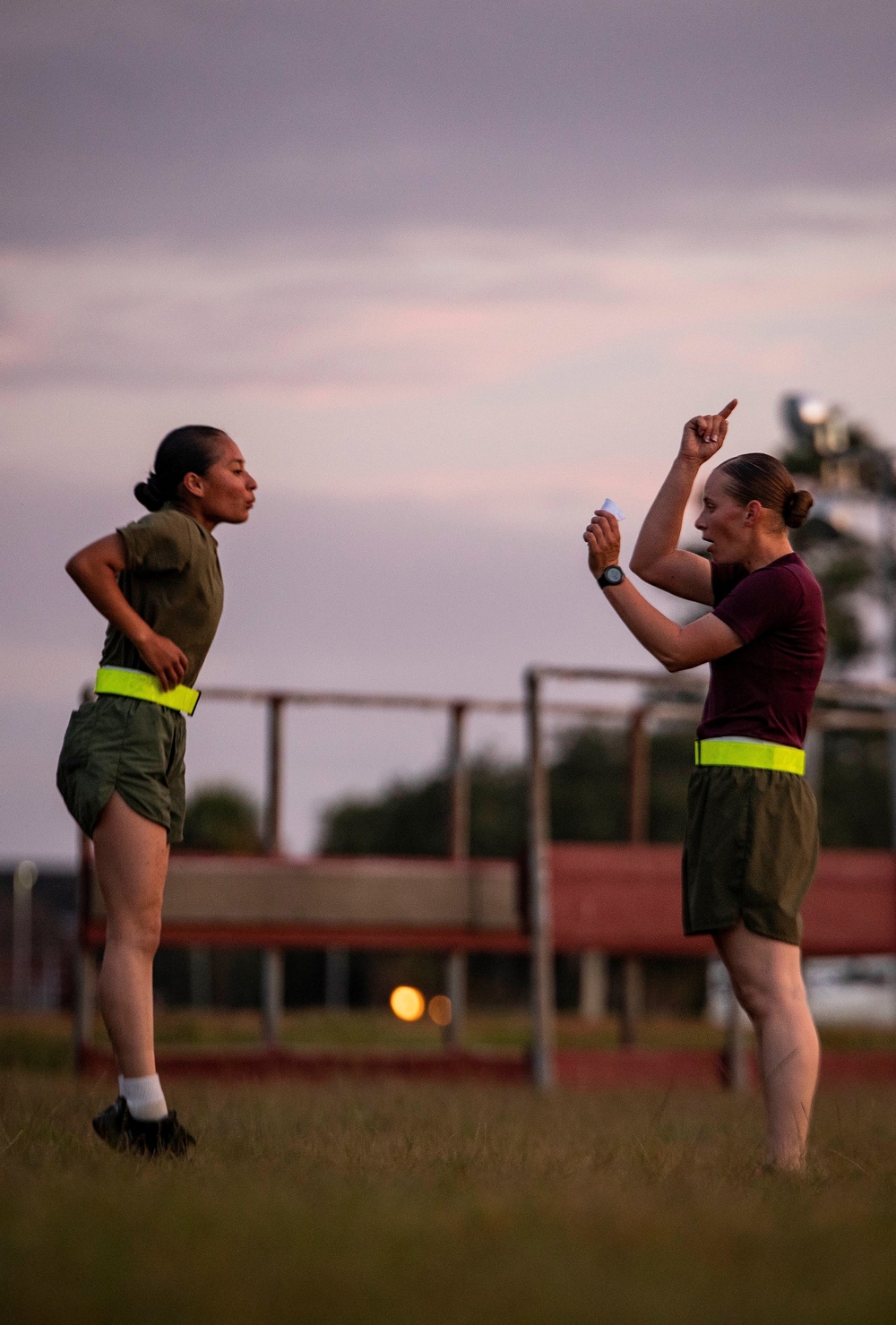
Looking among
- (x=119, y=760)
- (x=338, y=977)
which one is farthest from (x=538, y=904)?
(x=338, y=977)

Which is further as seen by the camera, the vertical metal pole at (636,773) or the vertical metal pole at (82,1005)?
the vertical metal pole at (636,773)

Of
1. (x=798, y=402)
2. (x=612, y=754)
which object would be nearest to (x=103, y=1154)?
(x=798, y=402)

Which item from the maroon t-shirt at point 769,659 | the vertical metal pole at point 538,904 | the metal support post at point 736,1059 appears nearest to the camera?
the maroon t-shirt at point 769,659

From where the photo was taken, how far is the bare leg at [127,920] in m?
4.10

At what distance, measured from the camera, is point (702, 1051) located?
956cm

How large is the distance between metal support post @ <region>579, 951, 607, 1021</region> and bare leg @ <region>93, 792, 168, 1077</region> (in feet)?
70.0

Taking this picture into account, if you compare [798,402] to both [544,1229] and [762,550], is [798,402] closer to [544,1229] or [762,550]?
[762,550]

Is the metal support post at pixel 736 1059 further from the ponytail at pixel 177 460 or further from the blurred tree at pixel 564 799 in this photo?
the blurred tree at pixel 564 799

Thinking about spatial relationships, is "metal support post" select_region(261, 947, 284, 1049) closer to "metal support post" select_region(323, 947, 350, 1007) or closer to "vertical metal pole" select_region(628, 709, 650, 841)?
"vertical metal pole" select_region(628, 709, 650, 841)

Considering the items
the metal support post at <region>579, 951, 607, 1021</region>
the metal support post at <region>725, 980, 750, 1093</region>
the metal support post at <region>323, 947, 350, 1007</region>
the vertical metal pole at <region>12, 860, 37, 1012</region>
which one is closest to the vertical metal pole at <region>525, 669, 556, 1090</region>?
the metal support post at <region>725, 980, 750, 1093</region>

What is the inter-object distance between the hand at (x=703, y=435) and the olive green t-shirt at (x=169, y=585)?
133 centimetres

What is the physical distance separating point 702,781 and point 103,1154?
5.79 feet

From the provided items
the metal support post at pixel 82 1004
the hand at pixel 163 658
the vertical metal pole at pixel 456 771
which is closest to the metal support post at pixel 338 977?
the vertical metal pole at pixel 456 771

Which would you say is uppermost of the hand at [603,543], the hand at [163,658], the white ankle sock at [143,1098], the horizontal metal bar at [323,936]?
the hand at [603,543]
